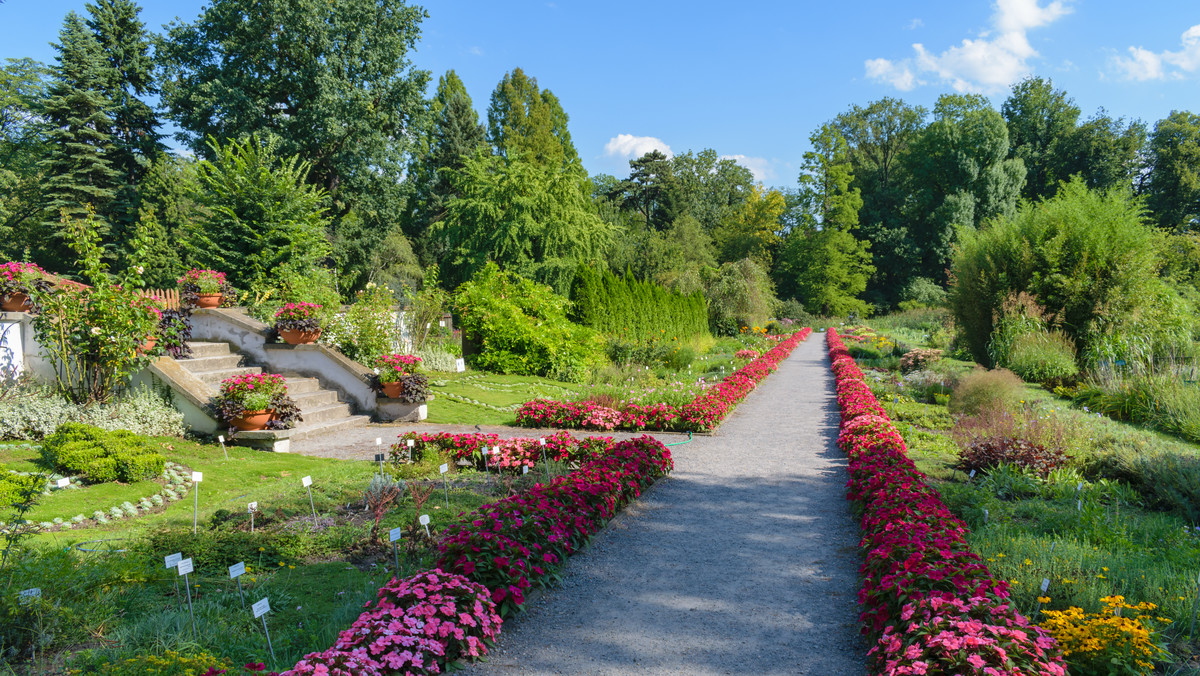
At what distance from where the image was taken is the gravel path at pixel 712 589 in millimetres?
3117

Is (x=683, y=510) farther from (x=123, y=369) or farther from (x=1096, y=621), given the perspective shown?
(x=123, y=369)

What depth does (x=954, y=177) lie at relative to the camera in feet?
150

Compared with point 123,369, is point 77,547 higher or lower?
lower

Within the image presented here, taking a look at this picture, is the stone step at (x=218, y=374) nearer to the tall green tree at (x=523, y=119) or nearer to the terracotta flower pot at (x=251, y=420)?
the terracotta flower pot at (x=251, y=420)

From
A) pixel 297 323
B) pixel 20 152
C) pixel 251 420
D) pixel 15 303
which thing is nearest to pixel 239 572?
pixel 251 420

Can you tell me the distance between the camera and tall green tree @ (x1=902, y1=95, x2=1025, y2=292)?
143 feet

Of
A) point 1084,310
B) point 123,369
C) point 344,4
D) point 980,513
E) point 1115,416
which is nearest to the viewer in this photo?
point 980,513

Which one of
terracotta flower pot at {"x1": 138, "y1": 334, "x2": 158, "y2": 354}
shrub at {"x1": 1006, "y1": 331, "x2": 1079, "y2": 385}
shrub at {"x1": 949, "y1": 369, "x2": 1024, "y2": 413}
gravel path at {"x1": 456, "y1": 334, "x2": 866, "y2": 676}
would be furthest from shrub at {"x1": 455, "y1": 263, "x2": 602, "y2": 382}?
shrub at {"x1": 1006, "y1": 331, "x2": 1079, "y2": 385}

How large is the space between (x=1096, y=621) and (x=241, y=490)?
255 inches

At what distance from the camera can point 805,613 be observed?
3.64m

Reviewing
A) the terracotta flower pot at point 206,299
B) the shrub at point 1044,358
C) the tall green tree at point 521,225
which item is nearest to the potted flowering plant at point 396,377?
the terracotta flower pot at point 206,299

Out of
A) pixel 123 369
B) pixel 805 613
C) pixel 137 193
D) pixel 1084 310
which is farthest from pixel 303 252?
pixel 137 193

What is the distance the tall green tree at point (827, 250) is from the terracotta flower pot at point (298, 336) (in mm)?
42541

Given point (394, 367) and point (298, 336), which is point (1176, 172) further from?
point (298, 336)
